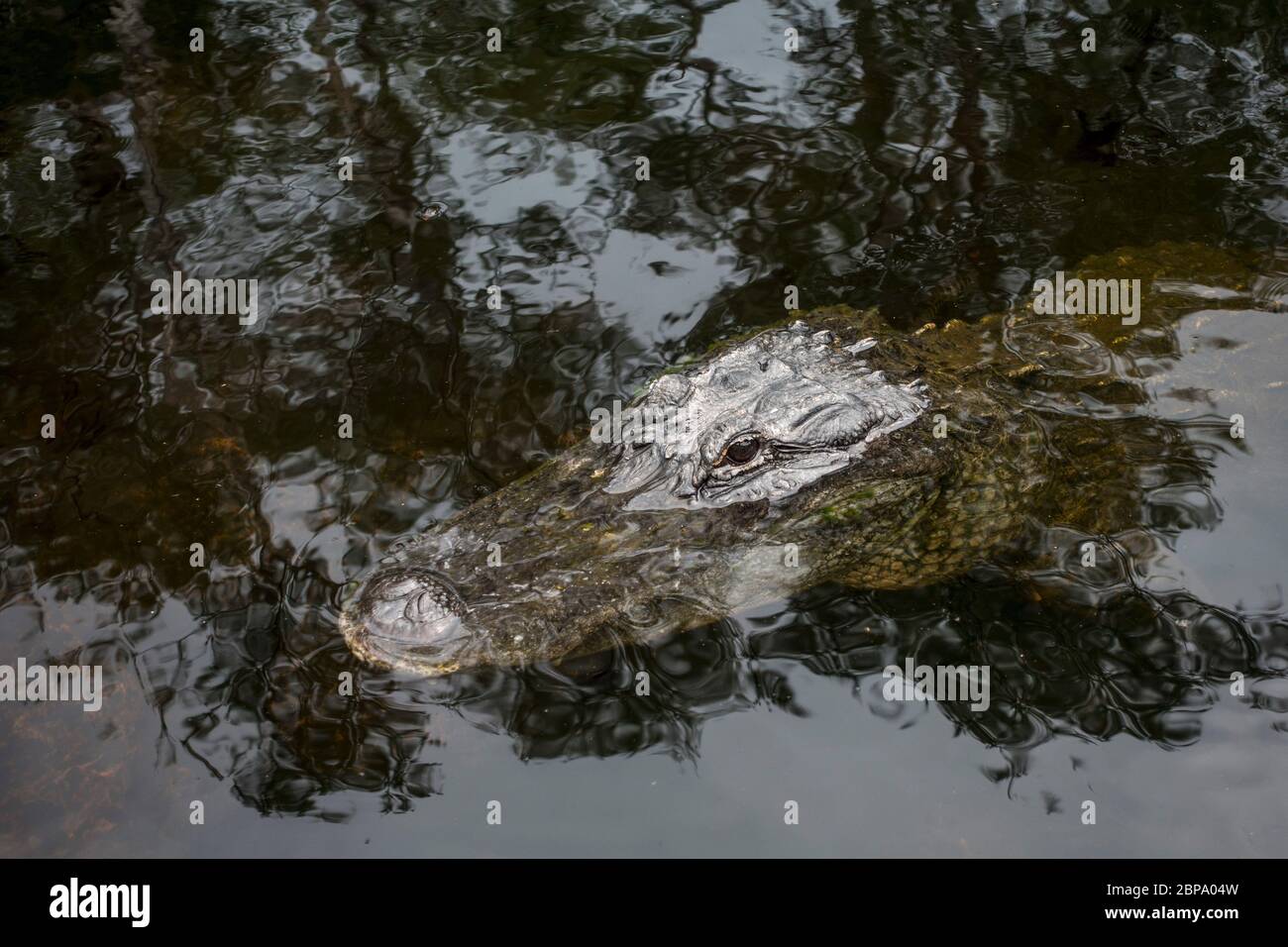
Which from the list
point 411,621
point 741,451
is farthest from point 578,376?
point 411,621

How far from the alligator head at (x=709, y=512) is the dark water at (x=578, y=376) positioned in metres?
0.17

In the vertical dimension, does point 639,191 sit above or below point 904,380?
above

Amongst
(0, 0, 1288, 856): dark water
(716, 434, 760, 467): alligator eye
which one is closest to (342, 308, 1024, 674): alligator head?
(716, 434, 760, 467): alligator eye

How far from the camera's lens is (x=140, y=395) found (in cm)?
500

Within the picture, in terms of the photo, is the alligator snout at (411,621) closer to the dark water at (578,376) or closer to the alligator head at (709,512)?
the alligator head at (709,512)

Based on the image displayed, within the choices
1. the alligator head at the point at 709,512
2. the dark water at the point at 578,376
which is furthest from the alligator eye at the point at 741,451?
the dark water at the point at 578,376

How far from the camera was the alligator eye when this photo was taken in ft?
13.7

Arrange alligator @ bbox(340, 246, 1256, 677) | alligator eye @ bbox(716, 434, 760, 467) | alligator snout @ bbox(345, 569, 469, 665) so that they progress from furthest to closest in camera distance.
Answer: alligator eye @ bbox(716, 434, 760, 467)
alligator @ bbox(340, 246, 1256, 677)
alligator snout @ bbox(345, 569, 469, 665)

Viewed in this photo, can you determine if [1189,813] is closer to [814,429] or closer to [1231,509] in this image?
[1231,509]

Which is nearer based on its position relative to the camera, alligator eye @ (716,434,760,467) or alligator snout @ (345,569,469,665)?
alligator snout @ (345,569,469,665)

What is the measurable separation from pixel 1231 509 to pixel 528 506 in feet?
10.3

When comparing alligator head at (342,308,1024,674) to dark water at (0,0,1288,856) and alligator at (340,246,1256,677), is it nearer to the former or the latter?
alligator at (340,246,1256,677)

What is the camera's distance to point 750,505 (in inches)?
167
